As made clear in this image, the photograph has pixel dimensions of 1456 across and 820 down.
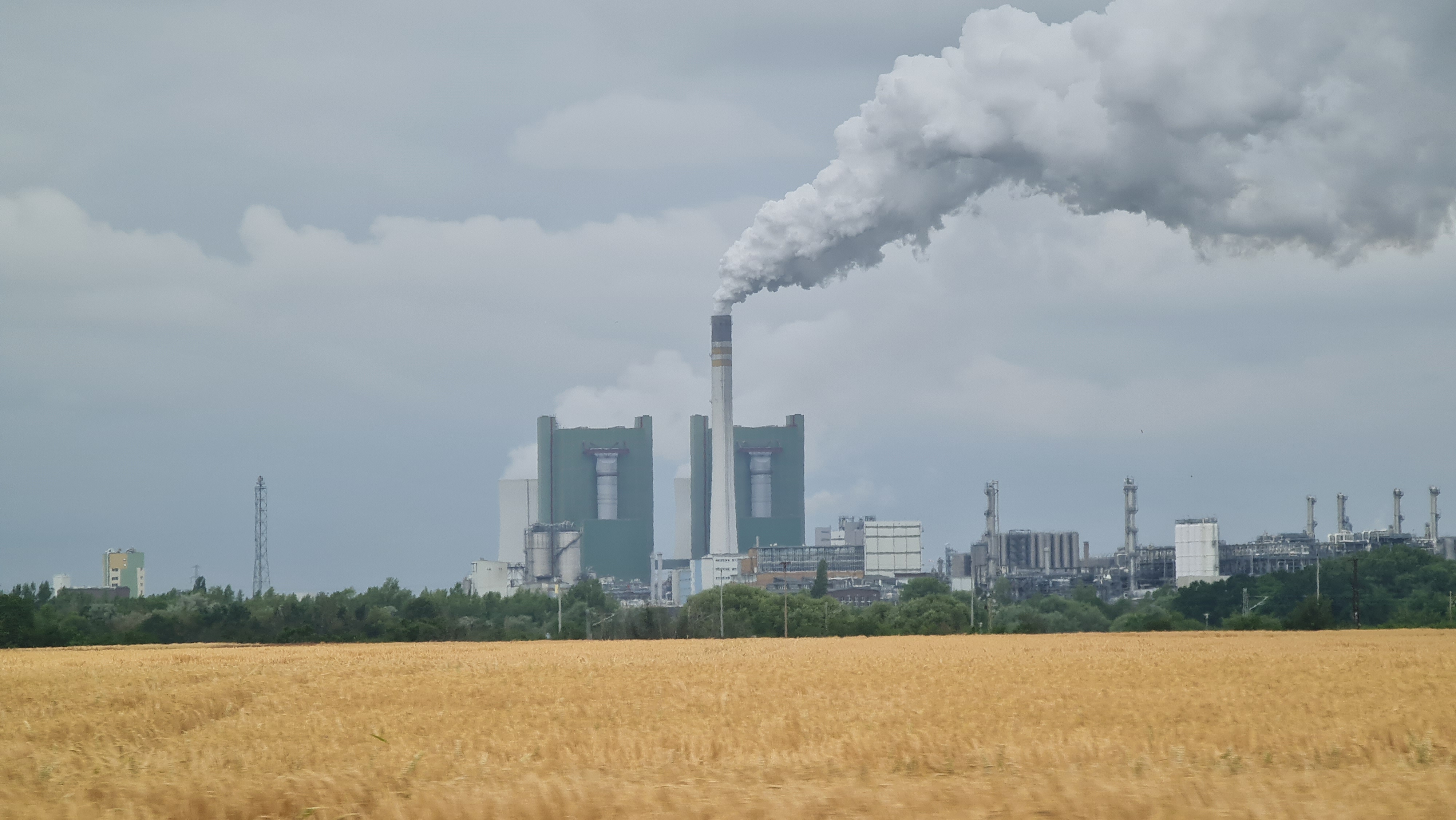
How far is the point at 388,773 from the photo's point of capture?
36.5 feet

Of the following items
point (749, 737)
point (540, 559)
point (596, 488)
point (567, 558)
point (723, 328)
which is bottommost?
point (749, 737)

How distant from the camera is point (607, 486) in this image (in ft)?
566

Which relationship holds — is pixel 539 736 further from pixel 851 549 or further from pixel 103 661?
pixel 851 549

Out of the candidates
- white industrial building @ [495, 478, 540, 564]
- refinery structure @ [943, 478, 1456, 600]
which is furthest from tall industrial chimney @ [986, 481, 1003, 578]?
white industrial building @ [495, 478, 540, 564]

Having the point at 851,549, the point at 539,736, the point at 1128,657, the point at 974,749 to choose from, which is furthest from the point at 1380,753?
the point at 851,549

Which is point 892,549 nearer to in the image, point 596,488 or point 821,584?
point 821,584

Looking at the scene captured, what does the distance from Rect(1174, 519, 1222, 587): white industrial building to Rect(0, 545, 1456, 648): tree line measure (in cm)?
725

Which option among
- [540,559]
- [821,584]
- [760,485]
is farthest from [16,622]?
[760,485]

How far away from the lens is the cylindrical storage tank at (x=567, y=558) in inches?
6585

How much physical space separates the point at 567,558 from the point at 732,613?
73.2m

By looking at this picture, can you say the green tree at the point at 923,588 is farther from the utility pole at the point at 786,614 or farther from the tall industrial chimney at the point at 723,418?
the tall industrial chimney at the point at 723,418

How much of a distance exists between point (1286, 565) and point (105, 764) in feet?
428

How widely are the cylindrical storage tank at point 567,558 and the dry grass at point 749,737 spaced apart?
129411 mm

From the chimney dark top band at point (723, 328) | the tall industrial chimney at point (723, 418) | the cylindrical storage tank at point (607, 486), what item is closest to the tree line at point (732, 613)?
the tall industrial chimney at point (723, 418)
